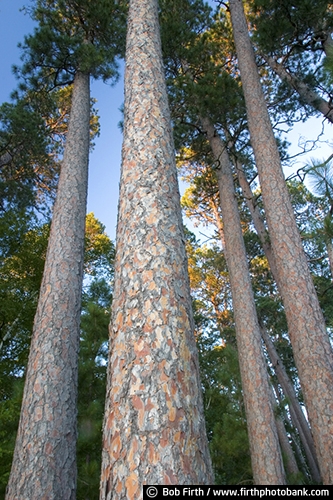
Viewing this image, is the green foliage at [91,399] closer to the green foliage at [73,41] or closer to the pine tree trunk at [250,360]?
the pine tree trunk at [250,360]

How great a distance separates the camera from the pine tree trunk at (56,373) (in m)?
3.15

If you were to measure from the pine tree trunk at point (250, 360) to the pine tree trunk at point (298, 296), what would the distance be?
1497 mm

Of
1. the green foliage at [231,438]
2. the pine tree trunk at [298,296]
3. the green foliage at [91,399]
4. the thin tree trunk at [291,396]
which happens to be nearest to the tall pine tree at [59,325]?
the green foliage at [91,399]

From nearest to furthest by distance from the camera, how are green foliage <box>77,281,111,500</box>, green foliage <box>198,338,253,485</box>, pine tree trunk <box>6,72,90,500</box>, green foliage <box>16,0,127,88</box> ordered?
pine tree trunk <box>6,72,90,500</box> → green foliage <box>77,281,111,500</box> → green foliage <box>198,338,253,485</box> → green foliage <box>16,0,127,88</box>

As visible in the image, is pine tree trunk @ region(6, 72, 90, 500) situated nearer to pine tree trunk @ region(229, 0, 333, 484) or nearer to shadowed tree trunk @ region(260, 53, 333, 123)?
pine tree trunk @ region(229, 0, 333, 484)

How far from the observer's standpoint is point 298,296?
14.8ft

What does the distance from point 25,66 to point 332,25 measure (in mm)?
7651

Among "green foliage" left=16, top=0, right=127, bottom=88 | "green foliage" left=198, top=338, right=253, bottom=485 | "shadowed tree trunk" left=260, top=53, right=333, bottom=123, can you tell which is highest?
"green foliage" left=16, top=0, right=127, bottom=88

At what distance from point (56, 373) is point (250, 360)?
3.61m

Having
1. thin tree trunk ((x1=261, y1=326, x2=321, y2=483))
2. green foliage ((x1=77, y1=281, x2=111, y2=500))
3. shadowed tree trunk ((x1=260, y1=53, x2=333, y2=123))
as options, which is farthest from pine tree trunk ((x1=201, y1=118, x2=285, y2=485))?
thin tree trunk ((x1=261, y1=326, x2=321, y2=483))

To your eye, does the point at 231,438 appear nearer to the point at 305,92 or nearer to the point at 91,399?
the point at 91,399

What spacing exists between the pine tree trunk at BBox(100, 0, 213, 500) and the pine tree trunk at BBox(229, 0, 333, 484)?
10.00 feet

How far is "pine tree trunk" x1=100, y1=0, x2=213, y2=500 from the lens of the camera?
4.09 ft

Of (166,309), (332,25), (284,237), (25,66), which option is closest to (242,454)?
(284,237)
